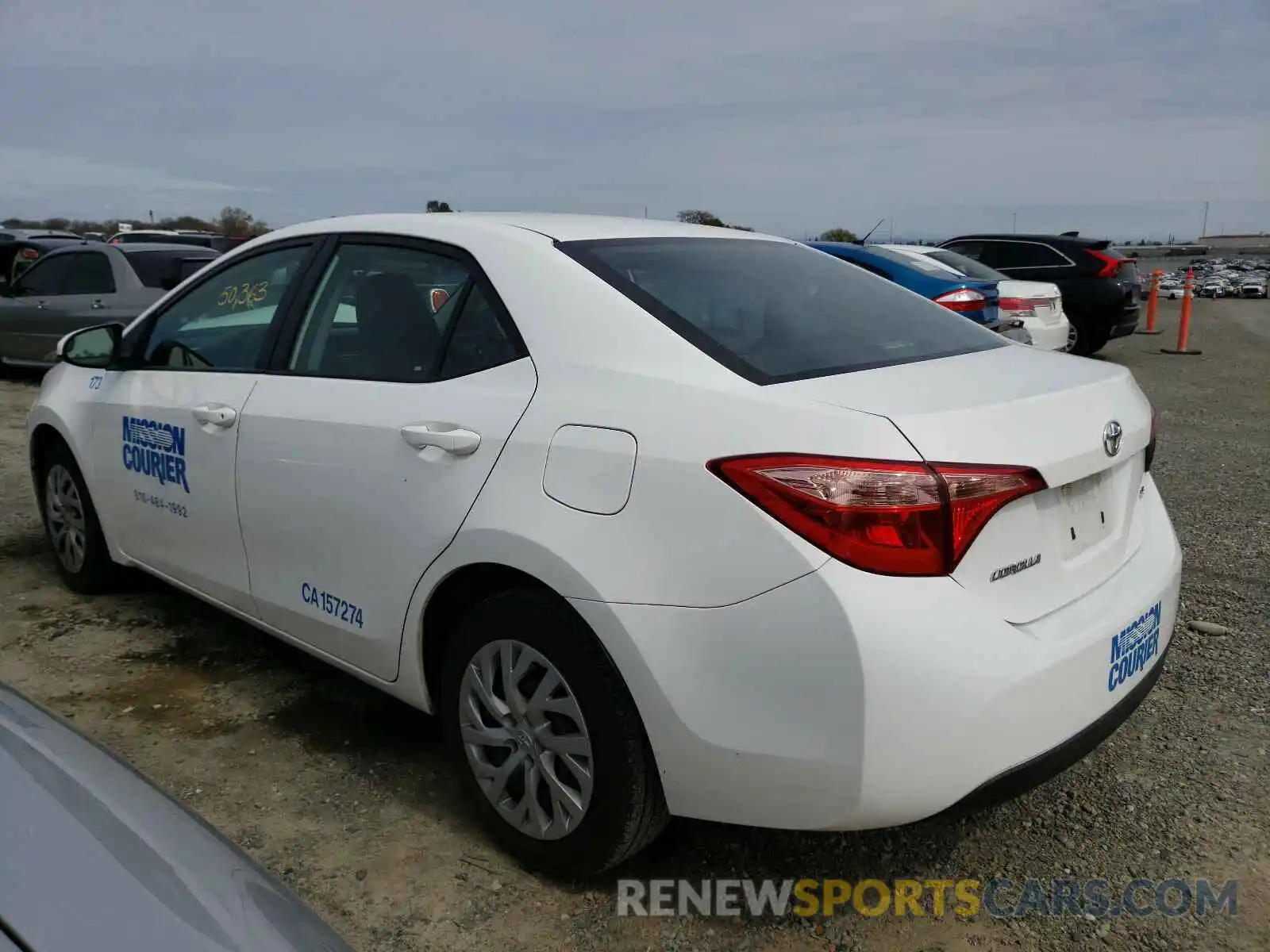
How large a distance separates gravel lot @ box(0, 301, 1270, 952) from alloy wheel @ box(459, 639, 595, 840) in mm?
193

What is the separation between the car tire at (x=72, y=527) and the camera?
4.12 metres

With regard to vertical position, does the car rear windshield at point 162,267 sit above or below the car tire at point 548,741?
above

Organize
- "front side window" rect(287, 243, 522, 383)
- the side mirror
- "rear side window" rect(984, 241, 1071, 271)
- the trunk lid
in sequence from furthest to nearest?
"rear side window" rect(984, 241, 1071, 271)
the side mirror
"front side window" rect(287, 243, 522, 383)
the trunk lid

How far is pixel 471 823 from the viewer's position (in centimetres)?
272

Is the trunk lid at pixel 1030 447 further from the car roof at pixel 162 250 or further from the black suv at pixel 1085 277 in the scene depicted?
the black suv at pixel 1085 277

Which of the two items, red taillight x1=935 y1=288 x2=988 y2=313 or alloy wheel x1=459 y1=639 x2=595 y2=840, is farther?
red taillight x1=935 y1=288 x2=988 y2=313

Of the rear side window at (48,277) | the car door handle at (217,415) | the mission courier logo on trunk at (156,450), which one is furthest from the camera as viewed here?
the rear side window at (48,277)

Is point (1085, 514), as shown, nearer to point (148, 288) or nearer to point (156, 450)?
point (156, 450)

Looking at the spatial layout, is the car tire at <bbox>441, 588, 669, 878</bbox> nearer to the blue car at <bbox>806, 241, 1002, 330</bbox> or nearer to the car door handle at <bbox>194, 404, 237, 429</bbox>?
the car door handle at <bbox>194, 404, 237, 429</bbox>

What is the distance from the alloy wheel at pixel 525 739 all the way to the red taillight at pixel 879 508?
0.68 meters

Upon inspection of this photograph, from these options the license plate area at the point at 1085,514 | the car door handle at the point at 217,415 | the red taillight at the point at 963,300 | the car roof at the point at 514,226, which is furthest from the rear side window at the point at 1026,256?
the car door handle at the point at 217,415

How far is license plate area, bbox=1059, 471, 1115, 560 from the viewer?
7.20 ft

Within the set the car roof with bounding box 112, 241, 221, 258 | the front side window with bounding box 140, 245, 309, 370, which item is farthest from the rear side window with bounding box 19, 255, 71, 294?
the front side window with bounding box 140, 245, 309, 370

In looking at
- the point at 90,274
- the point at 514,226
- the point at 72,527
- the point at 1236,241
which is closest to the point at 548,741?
the point at 514,226
